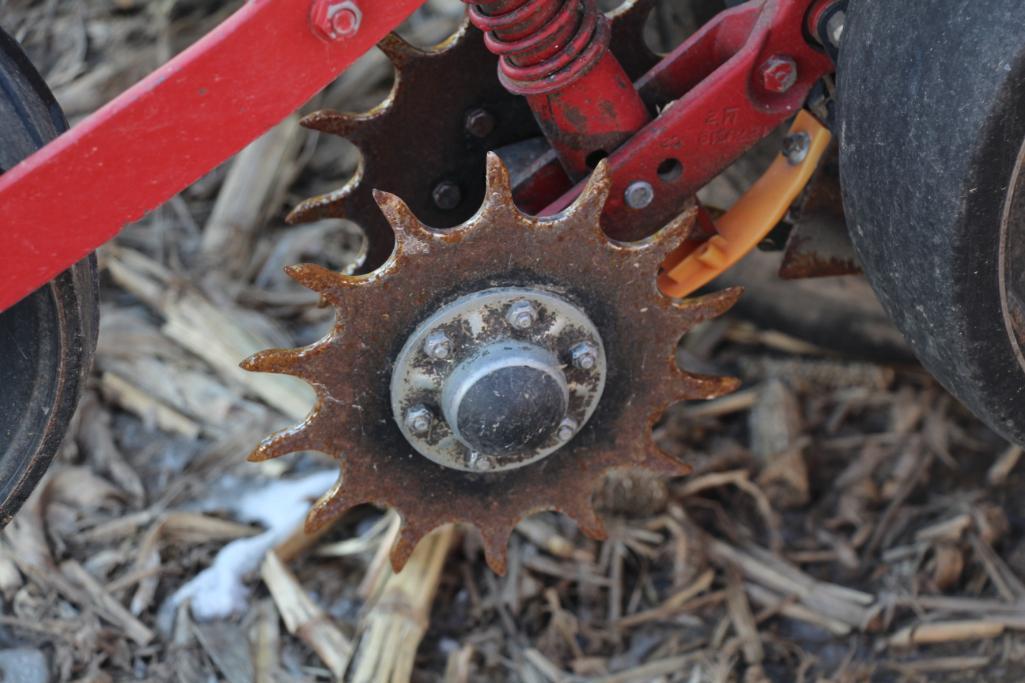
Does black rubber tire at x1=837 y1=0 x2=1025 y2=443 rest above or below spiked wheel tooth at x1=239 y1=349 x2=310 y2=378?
below

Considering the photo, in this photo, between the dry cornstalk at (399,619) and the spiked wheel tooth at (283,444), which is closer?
the spiked wheel tooth at (283,444)

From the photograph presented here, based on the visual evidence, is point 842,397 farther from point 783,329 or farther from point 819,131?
point 819,131

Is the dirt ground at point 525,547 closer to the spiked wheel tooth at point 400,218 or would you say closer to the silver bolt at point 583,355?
the silver bolt at point 583,355

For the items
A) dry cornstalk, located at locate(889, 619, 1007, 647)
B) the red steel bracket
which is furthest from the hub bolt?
dry cornstalk, located at locate(889, 619, 1007, 647)

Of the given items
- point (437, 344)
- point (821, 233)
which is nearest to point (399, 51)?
point (437, 344)

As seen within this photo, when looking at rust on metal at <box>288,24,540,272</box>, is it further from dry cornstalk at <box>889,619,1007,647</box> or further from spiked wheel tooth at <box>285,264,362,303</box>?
dry cornstalk at <box>889,619,1007,647</box>

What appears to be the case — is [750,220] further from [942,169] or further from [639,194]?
[942,169]

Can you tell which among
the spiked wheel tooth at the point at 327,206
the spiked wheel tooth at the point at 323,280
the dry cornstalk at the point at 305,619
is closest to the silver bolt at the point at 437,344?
the spiked wheel tooth at the point at 323,280
